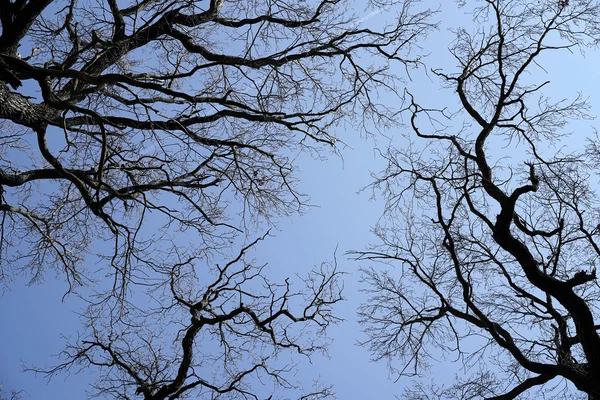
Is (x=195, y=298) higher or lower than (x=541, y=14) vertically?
lower

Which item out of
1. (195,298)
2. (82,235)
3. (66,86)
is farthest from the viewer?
(195,298)

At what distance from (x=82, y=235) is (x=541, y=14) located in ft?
25.5

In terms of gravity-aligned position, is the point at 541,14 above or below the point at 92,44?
above

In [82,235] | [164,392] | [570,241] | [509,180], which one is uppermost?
[82,235]

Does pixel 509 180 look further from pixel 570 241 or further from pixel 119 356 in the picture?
pixel 119 356

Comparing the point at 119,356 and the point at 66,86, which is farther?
the point at 119,356

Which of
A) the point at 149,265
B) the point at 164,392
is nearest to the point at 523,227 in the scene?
the point at 149,265

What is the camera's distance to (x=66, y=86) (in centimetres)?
751

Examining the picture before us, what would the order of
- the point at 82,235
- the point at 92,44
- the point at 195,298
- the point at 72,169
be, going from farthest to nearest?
the point at 195,298
the point at 82,235
the point at 72,169
the point at 92,44

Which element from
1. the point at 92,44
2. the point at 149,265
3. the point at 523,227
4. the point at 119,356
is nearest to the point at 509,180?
the point at 523,227

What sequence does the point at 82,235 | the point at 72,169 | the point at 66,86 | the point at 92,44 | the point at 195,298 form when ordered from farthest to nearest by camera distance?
the point at 195,298 < the point at 82,235 < the point at 72,169 < the point at 66,86 < the point at 92,44

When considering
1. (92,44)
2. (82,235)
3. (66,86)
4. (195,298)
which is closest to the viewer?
(92,44)

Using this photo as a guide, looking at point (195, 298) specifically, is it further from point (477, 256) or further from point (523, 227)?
point (523, 227)

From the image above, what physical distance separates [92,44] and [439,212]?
4947mm
